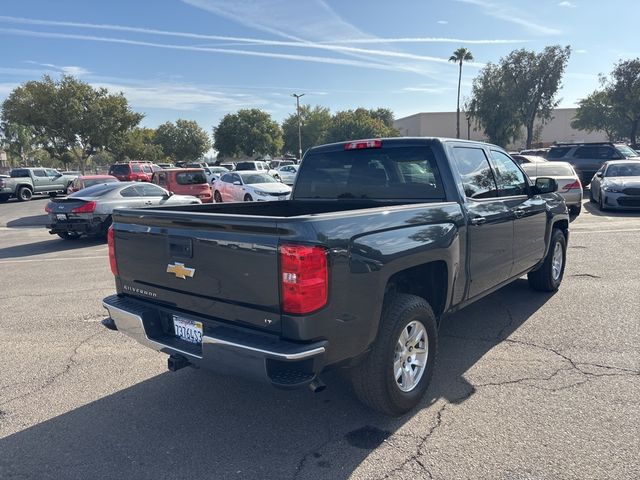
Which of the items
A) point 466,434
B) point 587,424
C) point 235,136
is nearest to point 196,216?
point 466,434

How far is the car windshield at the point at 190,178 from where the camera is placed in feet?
58.9

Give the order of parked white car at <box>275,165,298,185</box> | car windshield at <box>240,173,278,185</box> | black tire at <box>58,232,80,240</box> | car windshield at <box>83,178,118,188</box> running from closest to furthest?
black tire at <box>58,232,80,240</box>
car windshield at <box>83,178,118,188</box>
car windshield at <box>240,173,278,185</box>
parked white car at <box>275,165,298,185</box>

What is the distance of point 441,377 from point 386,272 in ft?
4.70

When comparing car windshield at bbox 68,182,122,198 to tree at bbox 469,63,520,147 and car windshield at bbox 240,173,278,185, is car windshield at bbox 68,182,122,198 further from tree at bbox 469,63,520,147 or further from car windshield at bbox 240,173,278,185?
tree at bbox 469,63,520,147

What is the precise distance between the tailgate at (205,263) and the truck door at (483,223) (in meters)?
1.96

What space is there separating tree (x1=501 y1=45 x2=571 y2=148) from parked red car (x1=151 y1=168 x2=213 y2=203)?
4059 cm

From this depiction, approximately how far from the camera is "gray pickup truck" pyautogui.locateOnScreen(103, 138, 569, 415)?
2576mm

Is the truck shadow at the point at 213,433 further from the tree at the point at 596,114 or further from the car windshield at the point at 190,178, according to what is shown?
the tree at the point at 596,114

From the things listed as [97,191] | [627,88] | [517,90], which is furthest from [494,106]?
[97,191]

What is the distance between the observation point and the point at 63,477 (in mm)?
2672

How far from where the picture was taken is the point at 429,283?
3660 millimetres

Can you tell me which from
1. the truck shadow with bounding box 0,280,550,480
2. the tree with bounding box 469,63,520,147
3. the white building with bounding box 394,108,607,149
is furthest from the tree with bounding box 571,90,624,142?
the truck shadow with bounding box 0,280,550,480

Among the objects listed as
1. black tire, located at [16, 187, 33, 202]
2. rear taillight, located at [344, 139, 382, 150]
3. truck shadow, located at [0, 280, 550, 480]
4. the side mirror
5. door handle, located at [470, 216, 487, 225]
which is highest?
rear taillight, located at [344, 139, 382, 150]

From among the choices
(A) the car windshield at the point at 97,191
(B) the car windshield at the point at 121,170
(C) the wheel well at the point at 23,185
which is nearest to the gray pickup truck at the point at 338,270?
(A) the car windshield at the point at 97,191
